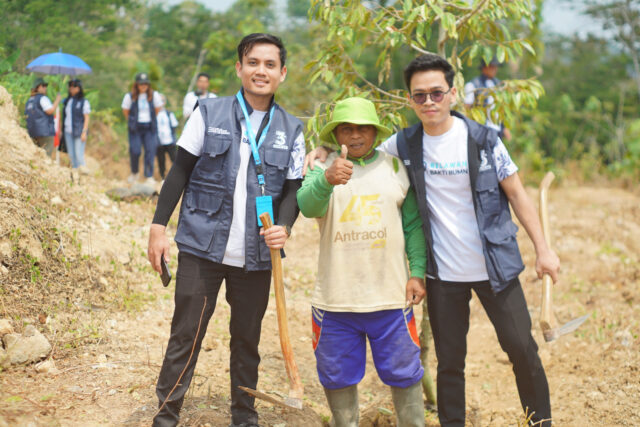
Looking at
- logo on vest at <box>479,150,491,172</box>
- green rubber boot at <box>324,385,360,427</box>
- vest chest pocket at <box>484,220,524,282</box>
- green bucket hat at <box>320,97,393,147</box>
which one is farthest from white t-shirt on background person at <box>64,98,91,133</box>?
vest chest pocket at <box>484,220,524,282</box>

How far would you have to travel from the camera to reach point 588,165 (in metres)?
13.2

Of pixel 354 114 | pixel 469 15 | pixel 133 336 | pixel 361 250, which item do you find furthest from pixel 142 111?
pixel 361 250

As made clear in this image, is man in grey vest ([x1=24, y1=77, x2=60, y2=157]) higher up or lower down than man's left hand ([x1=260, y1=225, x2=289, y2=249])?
higher up

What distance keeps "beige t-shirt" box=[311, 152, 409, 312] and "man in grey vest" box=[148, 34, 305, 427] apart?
249mm

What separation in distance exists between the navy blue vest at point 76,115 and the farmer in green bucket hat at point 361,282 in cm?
613

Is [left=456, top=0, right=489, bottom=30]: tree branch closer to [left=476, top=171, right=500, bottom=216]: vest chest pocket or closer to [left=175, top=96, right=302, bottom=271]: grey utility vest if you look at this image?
[left=476, top=171, right=500, bottom=216]: vest chest pocket

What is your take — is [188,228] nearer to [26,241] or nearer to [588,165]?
[26,241]

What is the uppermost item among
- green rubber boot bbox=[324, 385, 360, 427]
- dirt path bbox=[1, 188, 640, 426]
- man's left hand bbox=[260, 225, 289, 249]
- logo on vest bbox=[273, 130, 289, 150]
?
logo on vest bbox=[273, 130, 289, 150]

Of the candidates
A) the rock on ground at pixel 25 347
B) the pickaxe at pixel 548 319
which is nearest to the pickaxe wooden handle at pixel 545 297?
the pickaxe at pixel 548 319

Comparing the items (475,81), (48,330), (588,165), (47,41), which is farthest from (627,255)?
(47,41)

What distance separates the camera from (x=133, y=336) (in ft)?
14.0

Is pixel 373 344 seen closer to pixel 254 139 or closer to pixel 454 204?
pixel 454 204

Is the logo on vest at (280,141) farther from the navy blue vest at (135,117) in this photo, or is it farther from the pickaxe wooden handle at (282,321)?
the navy blue vest at (135,117)

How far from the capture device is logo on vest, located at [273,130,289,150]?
118 inches
